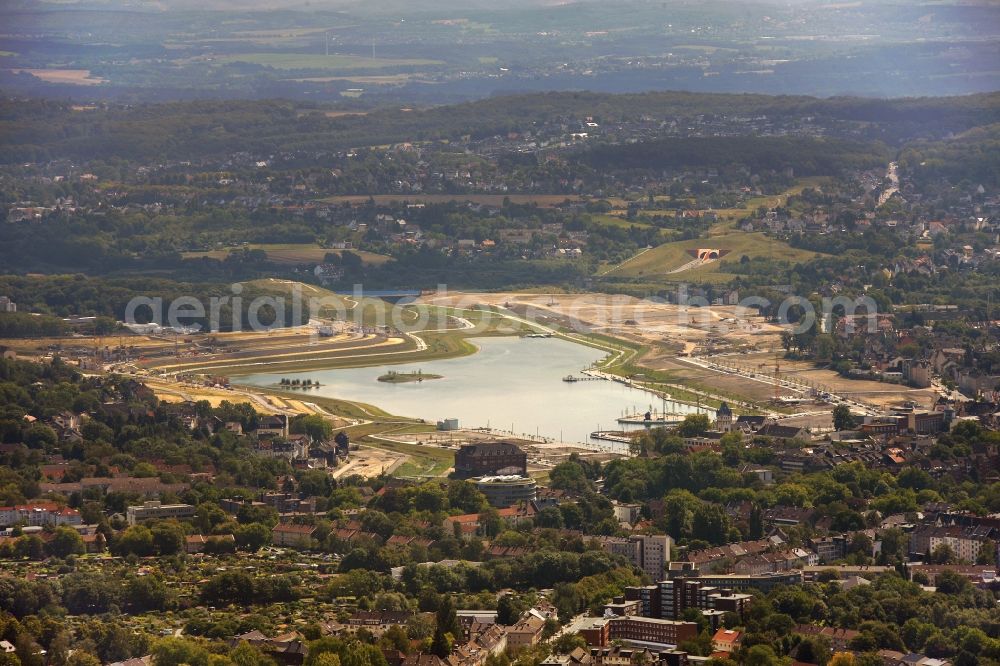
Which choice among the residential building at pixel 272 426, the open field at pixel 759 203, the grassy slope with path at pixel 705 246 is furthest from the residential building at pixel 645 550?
the open field at pixel 759 203

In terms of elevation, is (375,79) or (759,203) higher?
(759,203)

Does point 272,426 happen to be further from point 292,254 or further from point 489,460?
point 292,254

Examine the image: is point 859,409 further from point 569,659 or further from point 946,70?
point 946,70

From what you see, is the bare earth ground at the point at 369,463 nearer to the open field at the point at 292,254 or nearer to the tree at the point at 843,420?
the tree at the point at 843,420

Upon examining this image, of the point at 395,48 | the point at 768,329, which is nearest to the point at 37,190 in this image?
the point at 768,329

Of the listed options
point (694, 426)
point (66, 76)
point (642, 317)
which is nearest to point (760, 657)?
point (694, 426)

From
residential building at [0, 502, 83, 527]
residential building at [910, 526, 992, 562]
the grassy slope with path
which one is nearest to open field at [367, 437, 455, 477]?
residential building at [0, 502, 83, 527]
